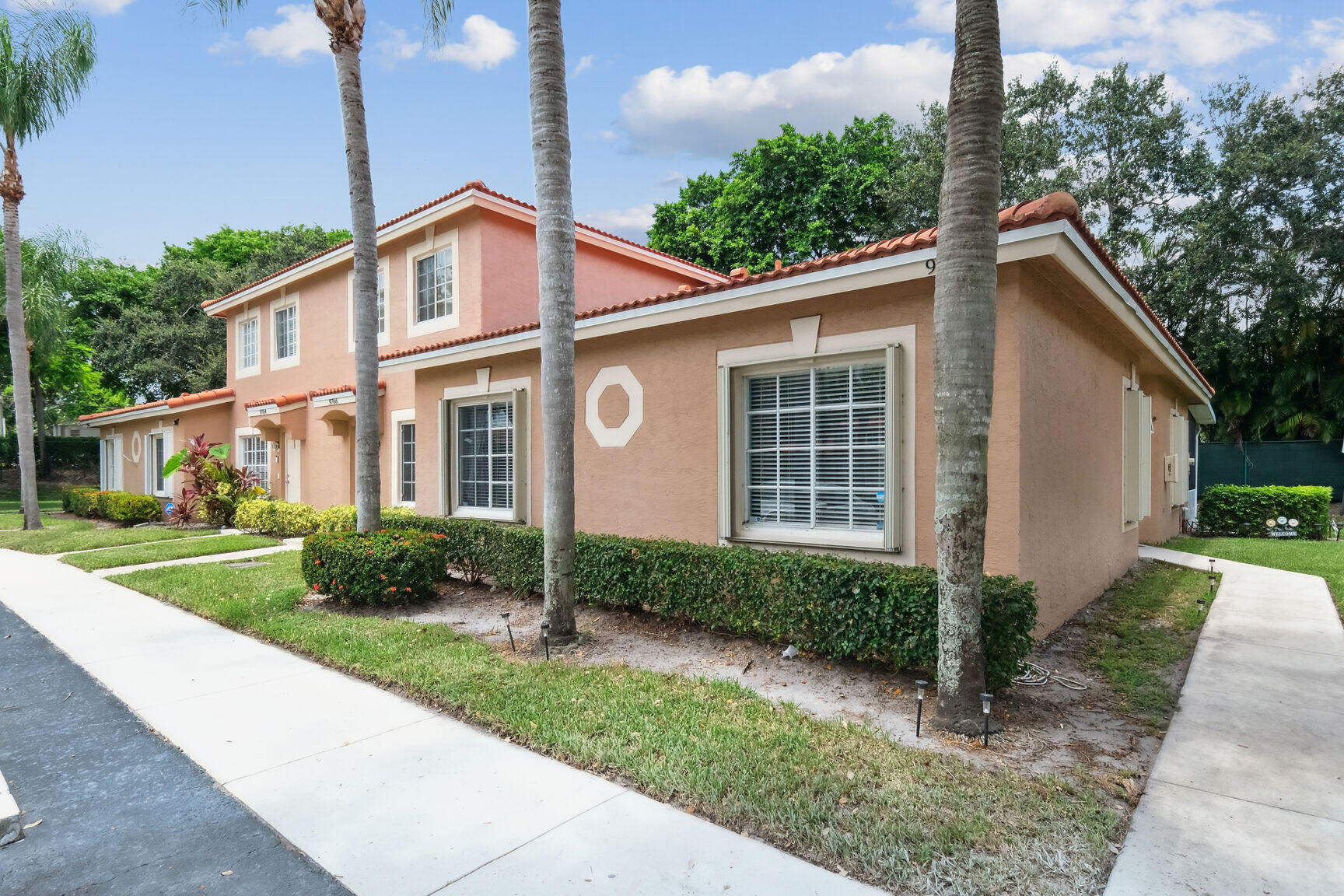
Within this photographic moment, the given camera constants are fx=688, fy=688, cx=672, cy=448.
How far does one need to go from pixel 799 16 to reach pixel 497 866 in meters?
8.97

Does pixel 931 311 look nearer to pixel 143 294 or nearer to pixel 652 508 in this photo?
pixel 652 508

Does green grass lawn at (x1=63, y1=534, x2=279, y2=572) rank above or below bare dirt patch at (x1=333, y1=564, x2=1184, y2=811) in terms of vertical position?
below

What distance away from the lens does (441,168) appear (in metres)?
13.5

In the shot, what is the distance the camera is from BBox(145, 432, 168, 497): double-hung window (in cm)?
2088

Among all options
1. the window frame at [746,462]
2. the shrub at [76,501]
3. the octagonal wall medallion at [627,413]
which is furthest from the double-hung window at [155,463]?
the window frame at [746,462]

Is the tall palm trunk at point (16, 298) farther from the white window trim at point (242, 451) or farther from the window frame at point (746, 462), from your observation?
the window frame at point (746, 462)

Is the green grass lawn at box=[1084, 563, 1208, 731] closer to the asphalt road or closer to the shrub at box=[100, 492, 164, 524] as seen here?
the asphalt road

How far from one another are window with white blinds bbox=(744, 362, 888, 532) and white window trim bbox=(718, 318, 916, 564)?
0.35 feet

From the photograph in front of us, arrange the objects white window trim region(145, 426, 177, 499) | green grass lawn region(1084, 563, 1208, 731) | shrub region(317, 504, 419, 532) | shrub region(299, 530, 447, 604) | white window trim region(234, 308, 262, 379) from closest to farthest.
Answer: green grass lawn region(1084, 563, 1208, 731) → shrub region(299, 530, 447, 604) → shrub region(317, 504, 419, 532) → white window trim region(234, 308, 262, 379) → white window trim region(145, 426, 177, 499)

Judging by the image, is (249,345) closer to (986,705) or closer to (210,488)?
(210,488)

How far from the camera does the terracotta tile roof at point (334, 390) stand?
13.4m

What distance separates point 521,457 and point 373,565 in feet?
8.70

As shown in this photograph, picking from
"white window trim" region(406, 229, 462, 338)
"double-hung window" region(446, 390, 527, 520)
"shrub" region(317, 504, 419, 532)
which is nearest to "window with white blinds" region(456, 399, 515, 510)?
"double-hung window" region(446, 390, 527, 520)

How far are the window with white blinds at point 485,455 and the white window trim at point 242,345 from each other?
11.5 m
